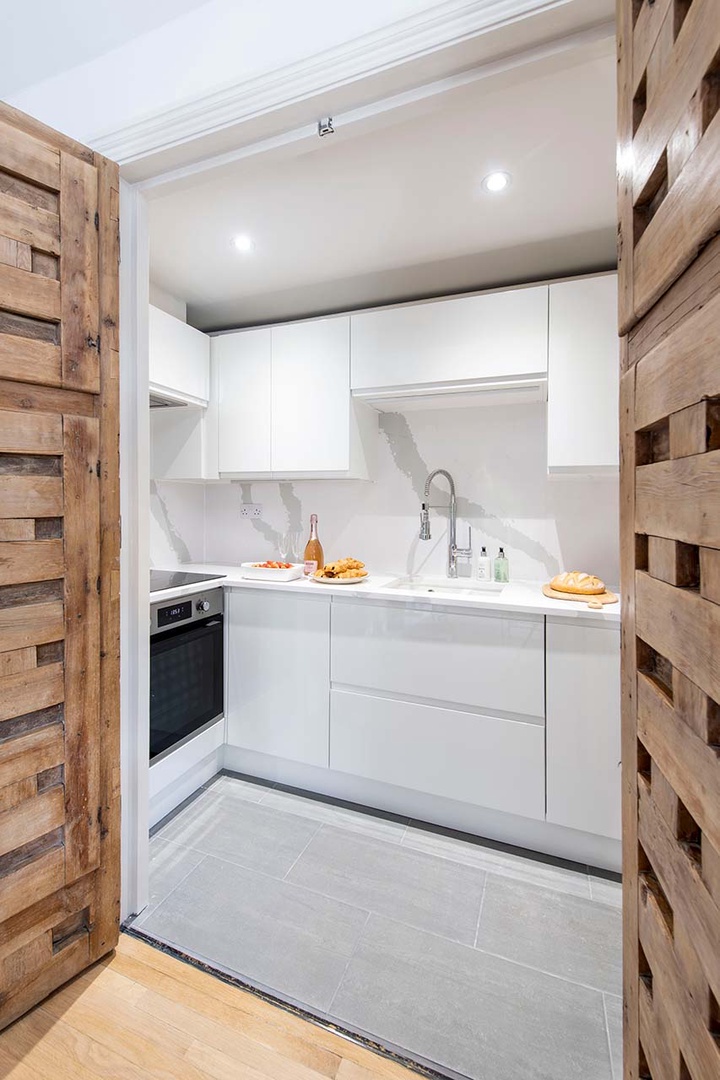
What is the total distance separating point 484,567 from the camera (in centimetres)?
244

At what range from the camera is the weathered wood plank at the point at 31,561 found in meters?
1.14

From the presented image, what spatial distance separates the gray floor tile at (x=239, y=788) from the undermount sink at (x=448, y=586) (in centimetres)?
112

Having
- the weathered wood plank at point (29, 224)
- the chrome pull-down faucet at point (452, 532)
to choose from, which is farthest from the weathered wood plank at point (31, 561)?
the chrome pull-down faucet at point (452, 532)

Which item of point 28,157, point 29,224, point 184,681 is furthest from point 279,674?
point 28,157

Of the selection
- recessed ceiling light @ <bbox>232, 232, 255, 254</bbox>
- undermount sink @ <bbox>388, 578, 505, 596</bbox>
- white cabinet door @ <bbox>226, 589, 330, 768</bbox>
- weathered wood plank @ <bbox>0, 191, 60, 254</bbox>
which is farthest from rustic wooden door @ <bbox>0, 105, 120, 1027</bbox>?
undermount sink @ <bbox>388, 578, 505, 596</bbox>

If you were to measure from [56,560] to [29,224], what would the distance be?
786 mm

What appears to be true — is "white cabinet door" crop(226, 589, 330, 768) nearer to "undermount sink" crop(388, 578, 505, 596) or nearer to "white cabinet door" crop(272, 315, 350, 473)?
"undermount sink" crop(388, 578, 505, 596)

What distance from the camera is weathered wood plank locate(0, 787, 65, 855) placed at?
1.14 metres

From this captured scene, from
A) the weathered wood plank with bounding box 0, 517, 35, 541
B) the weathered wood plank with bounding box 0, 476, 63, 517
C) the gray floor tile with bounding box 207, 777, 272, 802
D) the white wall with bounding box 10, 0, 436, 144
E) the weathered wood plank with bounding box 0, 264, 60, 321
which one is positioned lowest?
the gray floor tile with bounding box 207, 777, 272, 802

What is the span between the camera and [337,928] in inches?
60.7

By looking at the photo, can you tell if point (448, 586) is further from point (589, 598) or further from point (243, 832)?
point (243, 832)

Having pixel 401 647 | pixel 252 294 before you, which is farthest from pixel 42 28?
pixel 401 647

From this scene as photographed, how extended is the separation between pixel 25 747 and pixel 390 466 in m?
2.00

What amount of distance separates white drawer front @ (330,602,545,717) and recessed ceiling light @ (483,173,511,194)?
1.55 m
